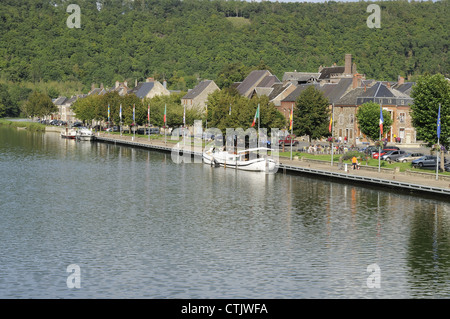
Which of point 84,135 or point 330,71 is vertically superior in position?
point 330,71

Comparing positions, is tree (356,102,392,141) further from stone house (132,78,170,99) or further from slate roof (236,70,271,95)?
stone house (132,78,170,99)

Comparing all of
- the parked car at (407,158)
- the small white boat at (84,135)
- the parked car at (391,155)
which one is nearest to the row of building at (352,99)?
the parked car at (391,155)

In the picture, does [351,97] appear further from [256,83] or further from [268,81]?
[256,83]

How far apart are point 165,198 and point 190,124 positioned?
84.4 metres

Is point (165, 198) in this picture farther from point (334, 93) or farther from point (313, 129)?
point (334, 93)

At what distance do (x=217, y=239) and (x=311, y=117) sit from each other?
56.0 m

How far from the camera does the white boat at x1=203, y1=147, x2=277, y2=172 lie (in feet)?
286

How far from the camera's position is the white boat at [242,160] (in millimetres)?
87312

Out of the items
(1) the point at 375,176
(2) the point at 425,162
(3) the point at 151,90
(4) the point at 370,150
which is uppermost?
(3) the point at 151,90

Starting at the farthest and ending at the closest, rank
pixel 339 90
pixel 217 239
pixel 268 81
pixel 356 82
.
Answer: pixel 268 81
pixel 339 90
pixel 356 82
pixel 217 239

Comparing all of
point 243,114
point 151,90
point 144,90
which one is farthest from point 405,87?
point 144,90

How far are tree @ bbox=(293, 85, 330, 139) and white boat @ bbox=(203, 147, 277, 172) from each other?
22.4 feet

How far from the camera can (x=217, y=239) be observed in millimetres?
46938

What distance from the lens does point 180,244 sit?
4538 cm
